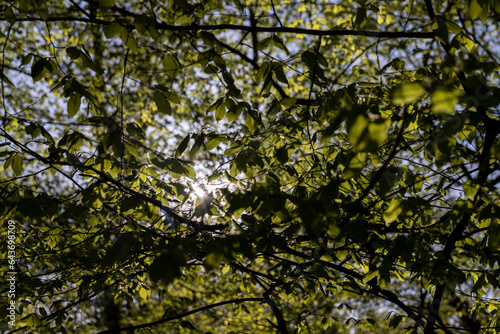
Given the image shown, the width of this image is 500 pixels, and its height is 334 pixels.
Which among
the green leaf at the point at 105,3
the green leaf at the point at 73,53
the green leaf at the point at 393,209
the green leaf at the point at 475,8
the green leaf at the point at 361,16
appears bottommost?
the green leaf at the point at 393,209

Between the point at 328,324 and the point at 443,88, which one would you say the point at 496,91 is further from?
the point at 328,324

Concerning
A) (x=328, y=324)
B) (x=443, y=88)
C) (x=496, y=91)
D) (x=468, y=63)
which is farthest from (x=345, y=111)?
(x=328, y=324)

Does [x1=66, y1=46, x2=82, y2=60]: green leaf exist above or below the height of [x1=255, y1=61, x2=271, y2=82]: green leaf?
above

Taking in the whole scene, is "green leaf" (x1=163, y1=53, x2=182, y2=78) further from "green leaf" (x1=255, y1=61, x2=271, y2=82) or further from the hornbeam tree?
"green leaf" (x1=255, y1=61, x2=271, y2=82)

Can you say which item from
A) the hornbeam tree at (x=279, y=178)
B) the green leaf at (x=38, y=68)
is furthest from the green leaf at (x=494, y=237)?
the green leaf at (x=38, y=68)

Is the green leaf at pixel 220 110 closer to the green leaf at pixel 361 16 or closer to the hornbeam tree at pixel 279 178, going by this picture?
the hornbeam tree at pixel 279 178

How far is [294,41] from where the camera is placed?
965 centimetres

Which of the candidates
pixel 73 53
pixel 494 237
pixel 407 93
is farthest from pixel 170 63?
pixel 494 237

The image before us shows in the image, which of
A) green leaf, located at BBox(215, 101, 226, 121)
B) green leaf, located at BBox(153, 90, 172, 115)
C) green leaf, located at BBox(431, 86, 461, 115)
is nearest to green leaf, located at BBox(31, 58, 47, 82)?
green leaf, located at BBox(153, 90, 172, 115)

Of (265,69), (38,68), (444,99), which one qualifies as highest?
(38,68)

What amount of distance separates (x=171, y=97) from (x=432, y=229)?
263 centimetres

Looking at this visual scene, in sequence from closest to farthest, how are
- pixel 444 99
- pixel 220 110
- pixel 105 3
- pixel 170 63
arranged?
pixel 444 99
pixel 105 3
pixel 170 63
pixel 220 110

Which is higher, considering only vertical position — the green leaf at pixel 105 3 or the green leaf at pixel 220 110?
the green leaf at pixel 105 3

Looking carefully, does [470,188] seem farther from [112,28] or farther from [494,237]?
[112,28]
